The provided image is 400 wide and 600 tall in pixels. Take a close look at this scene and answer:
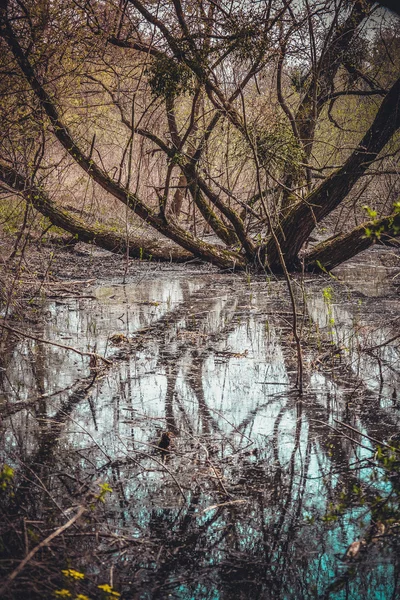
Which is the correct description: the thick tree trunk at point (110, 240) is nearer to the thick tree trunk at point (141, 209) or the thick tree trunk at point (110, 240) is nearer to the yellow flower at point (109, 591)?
the thick tree trunk at point (141, 209)

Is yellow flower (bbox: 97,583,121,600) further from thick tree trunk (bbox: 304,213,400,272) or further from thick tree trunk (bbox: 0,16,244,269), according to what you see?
thick tree trunk (bbox: 304,213,400,272)

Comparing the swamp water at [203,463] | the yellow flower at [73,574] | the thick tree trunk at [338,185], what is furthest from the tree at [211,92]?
the yellow flower at [73,574]

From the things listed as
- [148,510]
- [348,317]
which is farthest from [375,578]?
[348,317]

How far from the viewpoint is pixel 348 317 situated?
23.8 feet

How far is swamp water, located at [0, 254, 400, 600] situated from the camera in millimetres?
2580

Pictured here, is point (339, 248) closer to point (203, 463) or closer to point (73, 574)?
point (203, 463)

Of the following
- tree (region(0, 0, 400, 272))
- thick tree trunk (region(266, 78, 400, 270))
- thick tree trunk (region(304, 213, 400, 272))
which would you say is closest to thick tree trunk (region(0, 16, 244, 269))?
tree (region(0, 0, 400, 272))

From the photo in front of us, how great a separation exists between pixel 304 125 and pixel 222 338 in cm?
526

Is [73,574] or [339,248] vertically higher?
[339,248]

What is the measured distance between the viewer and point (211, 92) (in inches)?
361

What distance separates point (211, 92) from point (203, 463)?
664 centimetres

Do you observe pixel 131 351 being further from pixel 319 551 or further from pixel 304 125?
pixel 304 125

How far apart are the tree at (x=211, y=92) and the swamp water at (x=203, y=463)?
1.71 metres

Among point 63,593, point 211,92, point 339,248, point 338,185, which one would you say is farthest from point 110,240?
point 63,593
